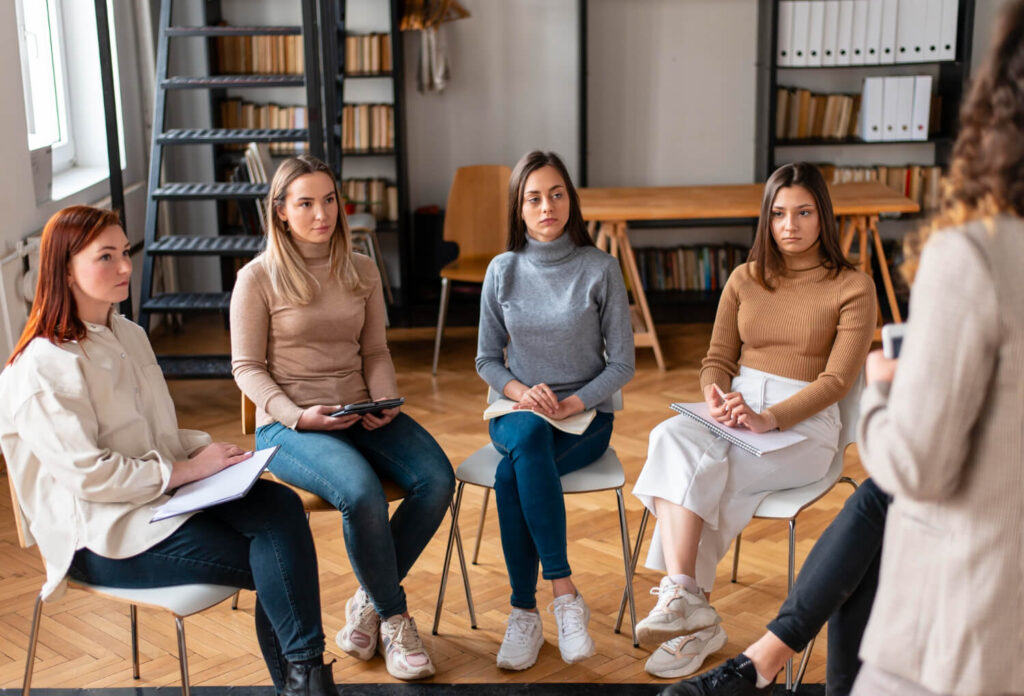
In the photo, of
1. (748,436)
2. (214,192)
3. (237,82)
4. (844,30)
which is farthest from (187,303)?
(844,30)

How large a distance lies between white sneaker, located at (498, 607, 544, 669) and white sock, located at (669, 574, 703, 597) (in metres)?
0.36

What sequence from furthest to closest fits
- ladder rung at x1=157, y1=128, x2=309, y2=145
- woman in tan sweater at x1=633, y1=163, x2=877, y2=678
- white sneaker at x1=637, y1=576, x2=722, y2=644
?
ladder rung at x1=157, y1=128, x2=309, y2=145 < woman in tan sweater at x1=633, y1=163, x2=877, y2=678 < white sneaker at x1=637, y1=576, x2=722, y2=644

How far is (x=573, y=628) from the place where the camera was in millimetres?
2443

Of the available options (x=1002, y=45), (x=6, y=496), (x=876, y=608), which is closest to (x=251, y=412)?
(x=6, y=496)

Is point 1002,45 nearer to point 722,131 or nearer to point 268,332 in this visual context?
point 268,332

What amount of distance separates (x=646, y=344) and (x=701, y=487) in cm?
261

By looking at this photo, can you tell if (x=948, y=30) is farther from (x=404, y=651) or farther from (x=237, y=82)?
(x=404, y=651)

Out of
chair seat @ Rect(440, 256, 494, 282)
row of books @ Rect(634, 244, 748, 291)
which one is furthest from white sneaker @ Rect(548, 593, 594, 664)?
row of books @ Rect(634, 244, 748, 291)

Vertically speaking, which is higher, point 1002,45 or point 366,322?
point 1002,45

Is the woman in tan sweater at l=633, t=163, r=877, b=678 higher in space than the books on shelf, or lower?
lower

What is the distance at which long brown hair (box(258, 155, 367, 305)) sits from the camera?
101 inches

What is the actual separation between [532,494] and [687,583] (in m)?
0.39

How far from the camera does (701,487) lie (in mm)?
2381

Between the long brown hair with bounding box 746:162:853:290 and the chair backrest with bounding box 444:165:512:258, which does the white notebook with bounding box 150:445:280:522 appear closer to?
the long brown hair with bounding box 746:162:853:290
